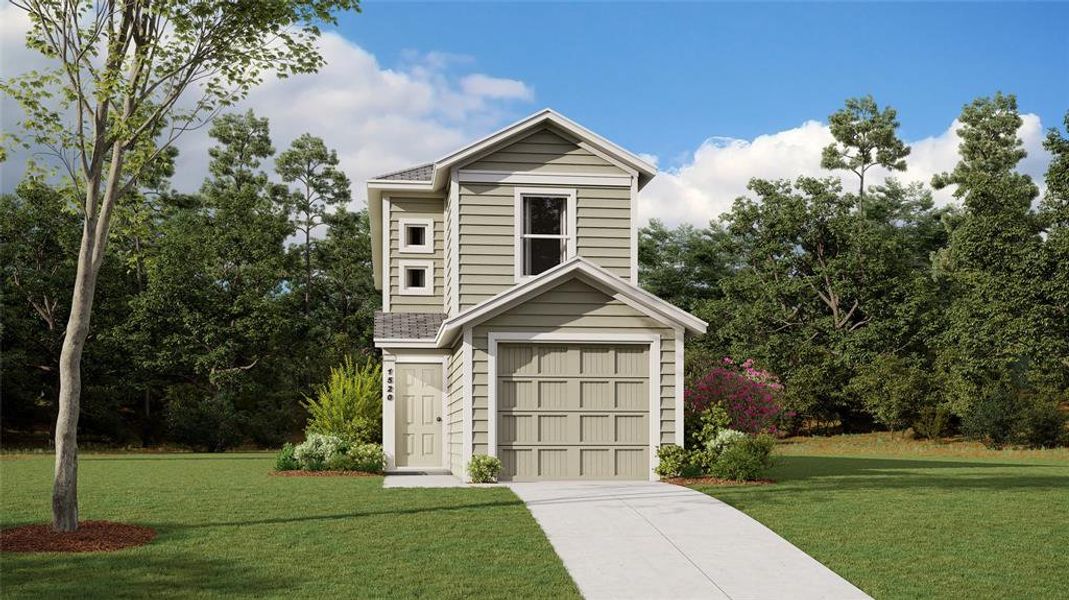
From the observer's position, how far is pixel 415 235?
21.7m

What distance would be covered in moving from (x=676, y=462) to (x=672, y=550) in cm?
631

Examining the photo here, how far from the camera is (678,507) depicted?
1323cm

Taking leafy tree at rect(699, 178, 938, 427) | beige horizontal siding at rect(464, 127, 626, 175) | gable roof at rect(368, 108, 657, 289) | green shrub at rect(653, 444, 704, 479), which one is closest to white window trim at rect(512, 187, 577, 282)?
beige horizontal siding at rect(464, 127, 626, 175)

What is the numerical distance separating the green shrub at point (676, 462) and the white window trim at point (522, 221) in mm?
4582

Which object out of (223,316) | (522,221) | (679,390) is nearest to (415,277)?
(522,221)

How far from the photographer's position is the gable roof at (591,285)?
1661cm

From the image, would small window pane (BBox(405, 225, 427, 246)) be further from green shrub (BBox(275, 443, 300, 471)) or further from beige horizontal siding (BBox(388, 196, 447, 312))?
green shrub (BBox(275, 443, 300, 471))

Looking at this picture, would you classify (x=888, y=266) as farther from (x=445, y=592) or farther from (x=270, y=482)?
(x=445, y=592)

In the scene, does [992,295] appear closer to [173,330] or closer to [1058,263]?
[1058,263]

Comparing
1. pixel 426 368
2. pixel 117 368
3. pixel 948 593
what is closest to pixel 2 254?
pixel 117 368

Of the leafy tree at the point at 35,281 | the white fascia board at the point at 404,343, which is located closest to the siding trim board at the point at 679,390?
the white fascia board at the point at 404,343

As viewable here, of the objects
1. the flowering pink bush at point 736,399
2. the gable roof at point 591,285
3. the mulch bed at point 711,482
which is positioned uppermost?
the gable roof at point 591,285

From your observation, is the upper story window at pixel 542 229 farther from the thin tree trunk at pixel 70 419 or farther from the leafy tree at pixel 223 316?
the leafy tree at pixel 223 316

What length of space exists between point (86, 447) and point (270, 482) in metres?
21.8
